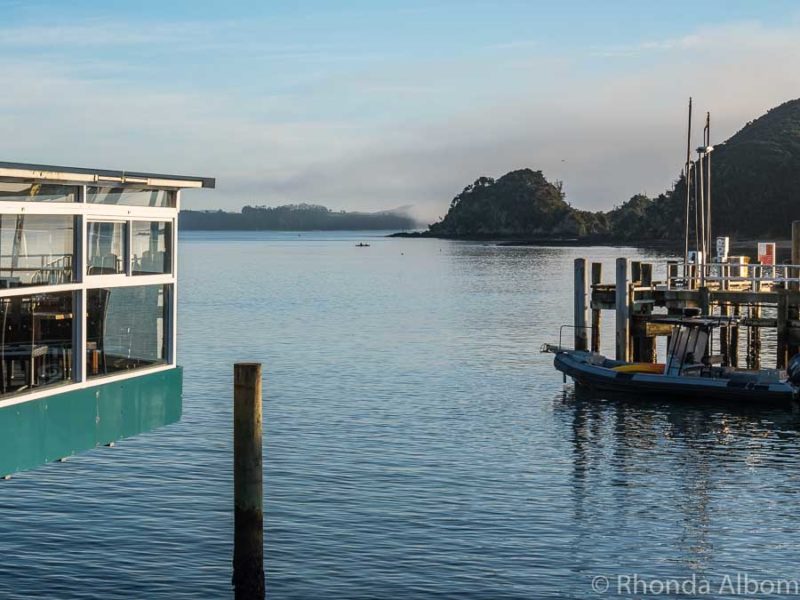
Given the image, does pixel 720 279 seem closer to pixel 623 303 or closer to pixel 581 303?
pixel 623 303

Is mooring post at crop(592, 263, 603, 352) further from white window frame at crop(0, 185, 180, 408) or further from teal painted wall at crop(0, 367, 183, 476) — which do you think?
white window frame at crop(0, 185, 180, 408)

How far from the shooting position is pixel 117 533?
77.8 feet

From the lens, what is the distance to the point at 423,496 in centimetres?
2670

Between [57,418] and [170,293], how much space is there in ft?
10.1

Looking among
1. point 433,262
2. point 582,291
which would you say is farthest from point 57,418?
point 433,262

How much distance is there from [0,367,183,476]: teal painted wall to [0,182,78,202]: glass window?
8.97 ft

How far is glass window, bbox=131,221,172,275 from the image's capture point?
18531 mm

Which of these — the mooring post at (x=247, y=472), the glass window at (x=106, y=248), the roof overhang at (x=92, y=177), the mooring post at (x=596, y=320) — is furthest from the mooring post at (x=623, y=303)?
the glass window at (x=106, y=248)

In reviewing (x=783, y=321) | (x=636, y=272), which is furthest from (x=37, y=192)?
(x=636, y=272)

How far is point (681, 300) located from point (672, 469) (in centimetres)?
1214

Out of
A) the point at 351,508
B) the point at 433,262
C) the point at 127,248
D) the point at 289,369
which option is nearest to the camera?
the point at 127,248

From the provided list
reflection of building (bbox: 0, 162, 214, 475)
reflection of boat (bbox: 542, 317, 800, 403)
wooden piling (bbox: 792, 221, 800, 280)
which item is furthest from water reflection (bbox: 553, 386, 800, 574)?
reflection of building (bbox: 0, 162, 214, 475)

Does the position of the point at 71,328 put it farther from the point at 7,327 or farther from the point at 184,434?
the point at 184,434

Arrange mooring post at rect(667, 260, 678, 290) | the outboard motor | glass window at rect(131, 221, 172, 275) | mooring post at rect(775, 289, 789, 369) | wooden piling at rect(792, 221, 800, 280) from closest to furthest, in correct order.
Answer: glass window at rect(131, 221, 172, 275)
the outboard motor
mooring post at rect(775, 289, 789, 369)
wooden piling at rect(792, 221, 800, 280)
mooring post at rect(667, 260, 678, 290)
